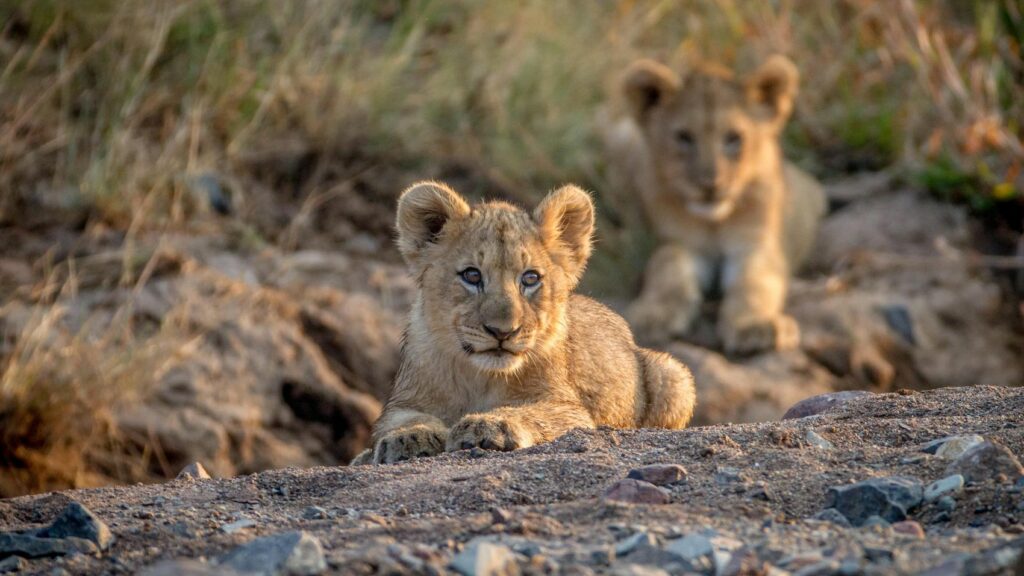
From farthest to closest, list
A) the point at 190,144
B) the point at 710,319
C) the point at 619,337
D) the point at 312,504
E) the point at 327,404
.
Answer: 1. the point at 710,319
2. the point at 190,144
3. the point at 327,404
4. the point at 619,337
5. the point at 312,504

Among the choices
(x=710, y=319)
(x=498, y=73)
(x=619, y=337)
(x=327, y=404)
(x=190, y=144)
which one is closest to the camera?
(x=619, y=337)

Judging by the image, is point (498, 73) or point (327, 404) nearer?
point (327, 404)

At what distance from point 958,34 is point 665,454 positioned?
8.26 m

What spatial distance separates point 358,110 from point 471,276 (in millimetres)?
5351

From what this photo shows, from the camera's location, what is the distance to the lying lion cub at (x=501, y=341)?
554 centimetres

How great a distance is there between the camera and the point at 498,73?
455 inches

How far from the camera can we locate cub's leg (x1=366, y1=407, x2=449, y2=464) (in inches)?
210

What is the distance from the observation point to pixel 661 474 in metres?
4.31

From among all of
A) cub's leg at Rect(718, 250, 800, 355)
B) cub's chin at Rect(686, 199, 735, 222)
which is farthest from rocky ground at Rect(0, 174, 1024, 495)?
cub's chin at Rect(686, 199, 735, 222)

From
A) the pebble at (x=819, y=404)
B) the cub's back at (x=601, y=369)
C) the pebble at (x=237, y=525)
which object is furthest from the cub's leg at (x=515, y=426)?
the pebble at (x=237, y=525)

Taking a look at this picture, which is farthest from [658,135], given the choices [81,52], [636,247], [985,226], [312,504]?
[312,504]

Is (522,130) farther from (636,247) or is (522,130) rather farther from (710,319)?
(710,319)

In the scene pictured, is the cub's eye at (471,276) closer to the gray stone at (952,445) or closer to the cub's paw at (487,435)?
the cub's paw at (487,435)

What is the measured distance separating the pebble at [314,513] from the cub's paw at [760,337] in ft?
20.7
